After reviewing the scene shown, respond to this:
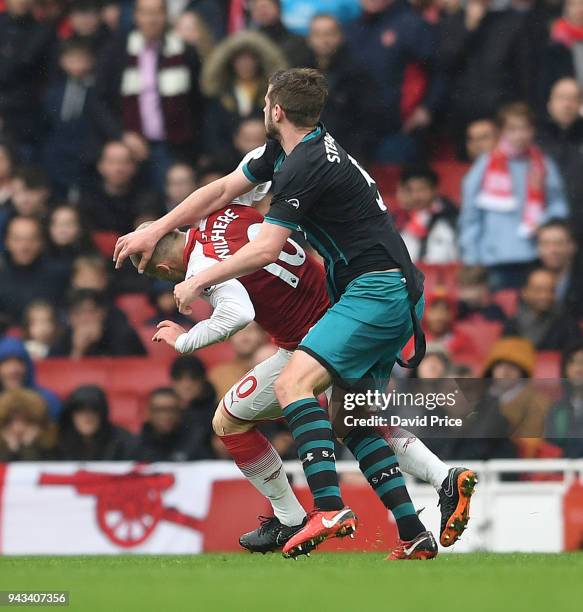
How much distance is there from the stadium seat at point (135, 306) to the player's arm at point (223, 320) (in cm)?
527

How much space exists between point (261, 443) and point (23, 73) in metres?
6.44

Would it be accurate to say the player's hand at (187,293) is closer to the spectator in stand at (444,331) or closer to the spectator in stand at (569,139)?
the spectator in stand at (444,331)

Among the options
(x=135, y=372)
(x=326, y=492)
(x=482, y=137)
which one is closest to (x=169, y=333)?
(x=326, y=492)

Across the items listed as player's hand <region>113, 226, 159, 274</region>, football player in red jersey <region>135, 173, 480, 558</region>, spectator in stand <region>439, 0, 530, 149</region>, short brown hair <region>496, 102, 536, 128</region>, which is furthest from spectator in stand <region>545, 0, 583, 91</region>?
player's hand <region>113, 226, 159, 274</region>

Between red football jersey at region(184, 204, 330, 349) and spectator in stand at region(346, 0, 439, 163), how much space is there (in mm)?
4788

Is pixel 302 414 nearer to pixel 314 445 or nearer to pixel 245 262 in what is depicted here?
pixel 314 445

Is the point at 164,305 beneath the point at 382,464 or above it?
above

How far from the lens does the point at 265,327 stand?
284 inches

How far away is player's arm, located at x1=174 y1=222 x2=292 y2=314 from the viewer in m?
6.36

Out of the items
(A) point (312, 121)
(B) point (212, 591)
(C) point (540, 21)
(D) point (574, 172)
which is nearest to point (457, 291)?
(D) point (574, 172)

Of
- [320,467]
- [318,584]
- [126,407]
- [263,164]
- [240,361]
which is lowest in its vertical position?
[318,584]

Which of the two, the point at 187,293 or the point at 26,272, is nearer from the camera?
the point at 187,293

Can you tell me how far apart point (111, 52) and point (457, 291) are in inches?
139

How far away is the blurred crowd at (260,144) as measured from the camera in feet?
36.2
